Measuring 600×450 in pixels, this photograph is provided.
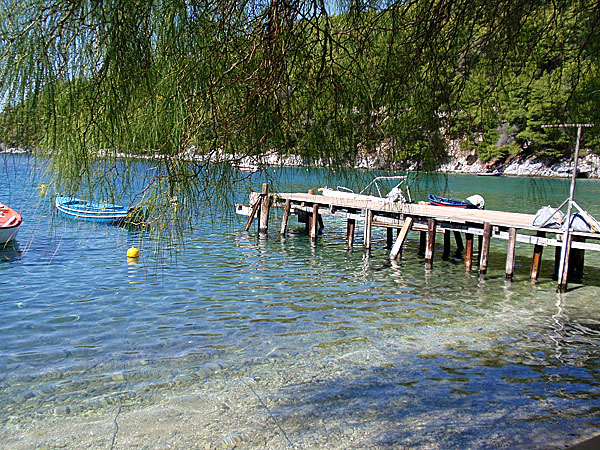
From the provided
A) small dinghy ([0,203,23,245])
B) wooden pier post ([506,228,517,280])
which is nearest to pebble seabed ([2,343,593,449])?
wooden pier post ([506,228,517,280])

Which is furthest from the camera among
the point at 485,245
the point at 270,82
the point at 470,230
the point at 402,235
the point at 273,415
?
the point at 402,235

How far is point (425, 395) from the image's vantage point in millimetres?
6844

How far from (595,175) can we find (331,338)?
6029mm

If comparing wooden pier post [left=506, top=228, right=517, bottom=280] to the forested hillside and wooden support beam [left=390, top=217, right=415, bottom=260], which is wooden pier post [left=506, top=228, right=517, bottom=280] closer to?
wooden support beam [left=390, top=217, right=415, bottom=260]

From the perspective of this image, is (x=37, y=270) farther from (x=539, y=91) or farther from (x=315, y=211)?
(x=539, y=91)

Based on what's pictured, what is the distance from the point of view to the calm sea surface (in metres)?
5.73

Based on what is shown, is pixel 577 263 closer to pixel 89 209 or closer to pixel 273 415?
pixel 273 415

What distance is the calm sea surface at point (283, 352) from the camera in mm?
5734

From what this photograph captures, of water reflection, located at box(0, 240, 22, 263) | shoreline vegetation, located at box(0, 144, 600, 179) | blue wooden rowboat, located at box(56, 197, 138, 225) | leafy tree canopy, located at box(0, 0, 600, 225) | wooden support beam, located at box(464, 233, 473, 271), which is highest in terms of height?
→ leafy tree canopy, located at box(0, 0, 600, 225)

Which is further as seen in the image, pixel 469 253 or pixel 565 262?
pixel 469 253

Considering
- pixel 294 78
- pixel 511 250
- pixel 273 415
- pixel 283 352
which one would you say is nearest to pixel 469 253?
pixel 511 250

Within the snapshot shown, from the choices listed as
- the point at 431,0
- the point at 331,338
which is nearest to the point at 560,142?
the point at 431,0

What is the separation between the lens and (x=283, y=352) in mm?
8141

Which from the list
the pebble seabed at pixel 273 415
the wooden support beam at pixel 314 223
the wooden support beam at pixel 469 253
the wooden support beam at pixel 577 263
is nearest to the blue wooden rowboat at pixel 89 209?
the pebble seabed at pixel 273 415
